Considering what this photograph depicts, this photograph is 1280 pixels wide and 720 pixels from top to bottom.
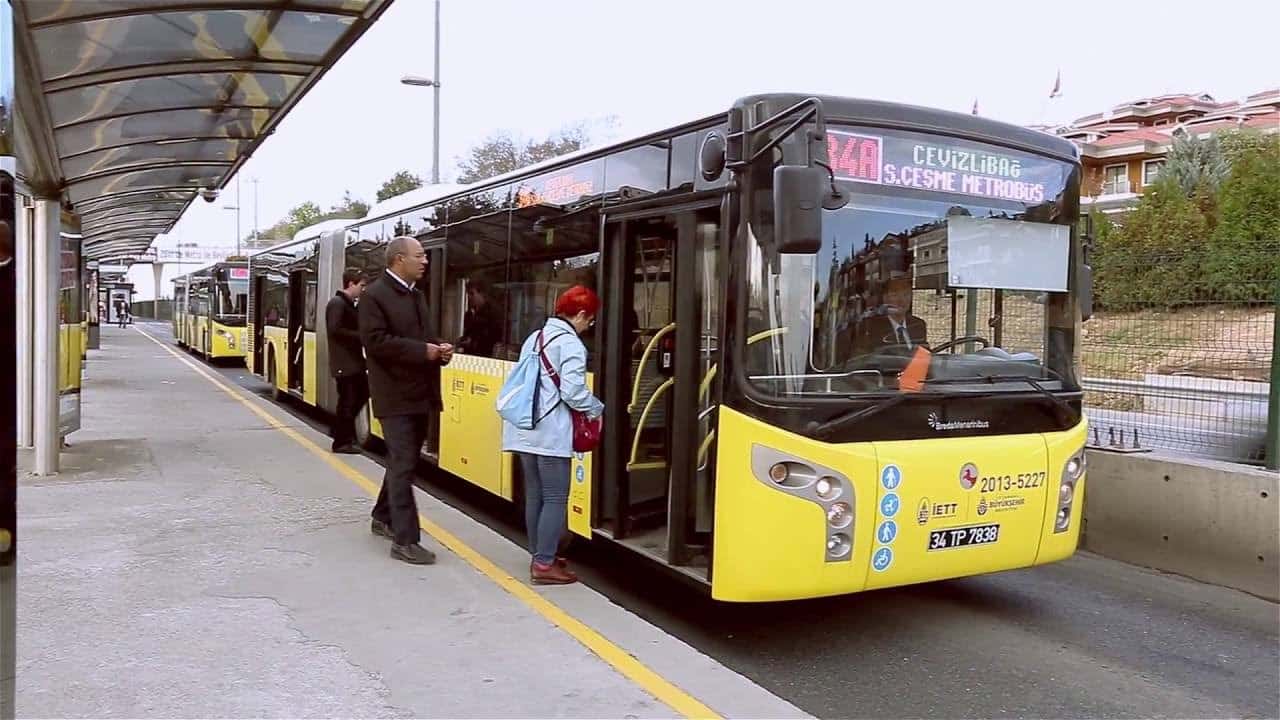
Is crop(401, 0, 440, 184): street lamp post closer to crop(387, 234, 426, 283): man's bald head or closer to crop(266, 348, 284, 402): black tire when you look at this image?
crop(266, 348, 284, 402): black tire

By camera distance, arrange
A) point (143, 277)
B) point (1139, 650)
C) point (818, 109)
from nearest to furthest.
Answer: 1. point (818, 109)
2. point (1139, 650)
3. point (143, 277)

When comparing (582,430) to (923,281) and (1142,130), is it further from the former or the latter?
(1142,130)

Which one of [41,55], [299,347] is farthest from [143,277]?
[41,55]

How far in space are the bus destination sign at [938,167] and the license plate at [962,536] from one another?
1.77m

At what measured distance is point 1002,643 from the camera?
5594mm

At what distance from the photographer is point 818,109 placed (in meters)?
4.76

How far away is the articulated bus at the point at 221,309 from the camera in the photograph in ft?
87.2

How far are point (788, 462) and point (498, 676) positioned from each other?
5.42 ft

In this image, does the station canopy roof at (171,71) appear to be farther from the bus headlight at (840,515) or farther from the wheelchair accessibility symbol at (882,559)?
the wheelchair accessibility symbol at (882,559)

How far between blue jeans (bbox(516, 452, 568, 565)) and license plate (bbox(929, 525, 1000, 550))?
203cm

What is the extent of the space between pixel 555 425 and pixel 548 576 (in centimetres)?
86

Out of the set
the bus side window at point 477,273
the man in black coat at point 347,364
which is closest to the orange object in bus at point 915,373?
the bus side window at point 477,273

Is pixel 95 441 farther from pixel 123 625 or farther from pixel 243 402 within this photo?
pixel 123 625

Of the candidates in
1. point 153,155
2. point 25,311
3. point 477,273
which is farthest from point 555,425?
point 153,155
